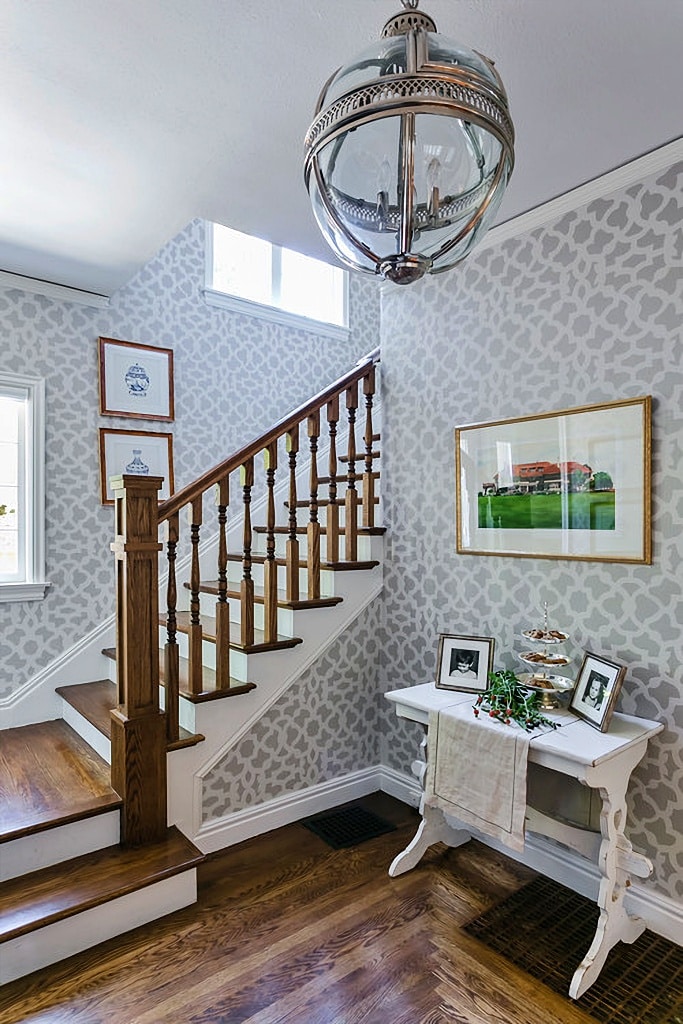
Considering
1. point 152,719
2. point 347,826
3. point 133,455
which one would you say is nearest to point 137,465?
point 133,455

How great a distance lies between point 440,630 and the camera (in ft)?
9.46

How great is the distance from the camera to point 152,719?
233 cm

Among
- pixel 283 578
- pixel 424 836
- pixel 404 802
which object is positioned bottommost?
pixel 404 802

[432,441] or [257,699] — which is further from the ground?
[432,441]

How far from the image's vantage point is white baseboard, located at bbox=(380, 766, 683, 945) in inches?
80.6

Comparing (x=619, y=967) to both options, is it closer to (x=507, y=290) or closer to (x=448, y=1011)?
(x=448, y=1011)

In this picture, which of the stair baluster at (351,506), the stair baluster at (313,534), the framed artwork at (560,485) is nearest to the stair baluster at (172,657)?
the stair baluster at (313,534)

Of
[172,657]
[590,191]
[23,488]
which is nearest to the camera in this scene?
[590,191]

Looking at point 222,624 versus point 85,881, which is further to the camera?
point 222,624

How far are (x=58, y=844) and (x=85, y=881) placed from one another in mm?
188

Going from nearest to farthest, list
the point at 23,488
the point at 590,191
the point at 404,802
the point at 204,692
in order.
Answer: the point at 590,191
the point at 204,692
the point at 404,802
the point at 23,488

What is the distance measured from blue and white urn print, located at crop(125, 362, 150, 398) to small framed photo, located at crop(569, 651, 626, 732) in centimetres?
276

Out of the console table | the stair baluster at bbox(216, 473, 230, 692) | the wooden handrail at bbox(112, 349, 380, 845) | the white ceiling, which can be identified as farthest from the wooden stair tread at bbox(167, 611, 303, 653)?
the white ceiling

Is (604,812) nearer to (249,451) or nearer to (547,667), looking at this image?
(547,667)
